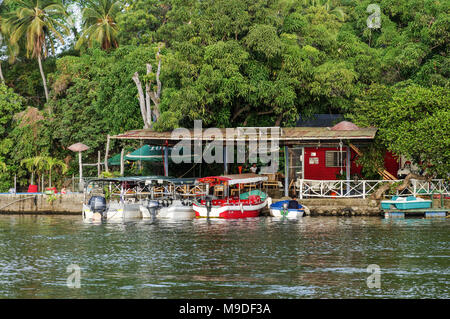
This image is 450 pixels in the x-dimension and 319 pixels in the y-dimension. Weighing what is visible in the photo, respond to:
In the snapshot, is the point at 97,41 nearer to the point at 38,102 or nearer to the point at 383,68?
the point at 38,102

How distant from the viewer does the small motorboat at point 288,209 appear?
3516cm

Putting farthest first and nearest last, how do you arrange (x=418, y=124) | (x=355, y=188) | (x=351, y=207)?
(x=355, y=188) → (x=351, y=207) → (x=418, y=124)

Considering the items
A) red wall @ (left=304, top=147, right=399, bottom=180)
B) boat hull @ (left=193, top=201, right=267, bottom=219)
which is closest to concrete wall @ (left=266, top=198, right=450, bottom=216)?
boat hull @ (left=193, top=201, right=267, bottom=219)

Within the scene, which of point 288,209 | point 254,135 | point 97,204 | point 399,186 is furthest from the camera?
point 254,135

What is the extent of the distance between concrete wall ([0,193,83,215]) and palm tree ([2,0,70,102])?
37.0ft

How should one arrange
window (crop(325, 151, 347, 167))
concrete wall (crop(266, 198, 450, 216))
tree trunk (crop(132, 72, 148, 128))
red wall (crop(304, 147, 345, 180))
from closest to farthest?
concrete wall (crop(266, 198, 450, 216))
window (crop(325, 151, 347, 167))
red wall (crop(304, 147, 345, 180))
tree trunk (crop(132, 72, 148, 128))

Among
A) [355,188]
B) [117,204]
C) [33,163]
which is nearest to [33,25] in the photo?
[33,163]

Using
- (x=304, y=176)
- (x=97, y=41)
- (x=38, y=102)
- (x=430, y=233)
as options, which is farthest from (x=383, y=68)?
(x=38, y=102)

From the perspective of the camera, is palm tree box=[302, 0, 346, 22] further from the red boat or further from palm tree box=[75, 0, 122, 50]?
the red boat

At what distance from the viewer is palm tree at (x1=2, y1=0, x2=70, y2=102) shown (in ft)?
165

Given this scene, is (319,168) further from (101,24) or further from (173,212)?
(101,24)

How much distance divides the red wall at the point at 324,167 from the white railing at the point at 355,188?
249 centimetres

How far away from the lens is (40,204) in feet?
133

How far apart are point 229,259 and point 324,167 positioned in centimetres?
2005
